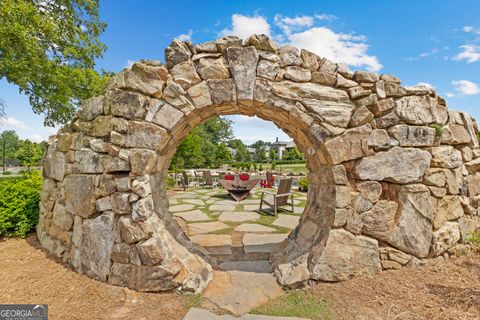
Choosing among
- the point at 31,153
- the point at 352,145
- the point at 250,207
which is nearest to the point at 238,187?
the point at 250,207

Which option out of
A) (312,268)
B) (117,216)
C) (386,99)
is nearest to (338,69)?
(386,99)

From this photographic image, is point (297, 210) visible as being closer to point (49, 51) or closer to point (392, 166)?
point (392, 166)

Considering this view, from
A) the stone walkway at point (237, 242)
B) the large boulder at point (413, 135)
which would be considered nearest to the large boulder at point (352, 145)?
the large boulder at point (413, 135)

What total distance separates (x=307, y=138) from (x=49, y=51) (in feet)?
32.4

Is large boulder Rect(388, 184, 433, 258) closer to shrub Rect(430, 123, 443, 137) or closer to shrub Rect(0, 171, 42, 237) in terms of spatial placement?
shrub Rect(430, 123, 443, 137)

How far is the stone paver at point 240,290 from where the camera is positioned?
104 inches

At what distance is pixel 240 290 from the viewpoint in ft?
9.57

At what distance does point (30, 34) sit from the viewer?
6578mm

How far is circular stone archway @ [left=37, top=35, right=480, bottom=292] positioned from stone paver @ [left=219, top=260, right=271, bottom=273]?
42 cm

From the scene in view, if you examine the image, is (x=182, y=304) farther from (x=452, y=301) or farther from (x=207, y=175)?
(x=207, y=175)

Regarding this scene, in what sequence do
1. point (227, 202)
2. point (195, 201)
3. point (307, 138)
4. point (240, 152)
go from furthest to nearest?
point (240, 152)
point (195, 201)
point (227, 202)
point (307, 138)

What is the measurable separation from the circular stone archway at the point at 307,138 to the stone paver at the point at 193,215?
3078 mm

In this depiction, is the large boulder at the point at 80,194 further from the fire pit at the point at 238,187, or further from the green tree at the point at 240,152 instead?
the green tree at the point at 240,152

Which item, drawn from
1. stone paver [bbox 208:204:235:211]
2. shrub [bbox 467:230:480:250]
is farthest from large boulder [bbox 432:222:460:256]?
stone paver [bbox 208:204:235:211]
